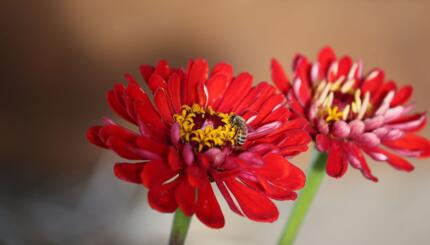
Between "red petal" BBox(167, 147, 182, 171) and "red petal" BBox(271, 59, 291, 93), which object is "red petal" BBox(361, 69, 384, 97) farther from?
"red petal" BBox(167, 147, 182, 171)

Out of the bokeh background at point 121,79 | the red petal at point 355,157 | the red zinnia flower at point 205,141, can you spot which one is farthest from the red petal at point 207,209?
the bokeh background at point 121,79

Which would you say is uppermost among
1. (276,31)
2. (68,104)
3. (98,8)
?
(276,31)

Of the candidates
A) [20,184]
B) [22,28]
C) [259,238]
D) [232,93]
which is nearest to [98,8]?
[22,28]

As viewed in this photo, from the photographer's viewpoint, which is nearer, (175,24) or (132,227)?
(132,227)

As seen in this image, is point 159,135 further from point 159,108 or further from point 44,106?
point 44,106

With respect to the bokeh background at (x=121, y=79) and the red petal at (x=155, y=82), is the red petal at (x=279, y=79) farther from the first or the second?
the bokeh background at (x=121, y=79)

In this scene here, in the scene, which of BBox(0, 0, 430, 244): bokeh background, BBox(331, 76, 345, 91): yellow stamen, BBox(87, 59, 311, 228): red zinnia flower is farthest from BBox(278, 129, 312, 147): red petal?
BBox(0, 0, 430, 244): bokeh background

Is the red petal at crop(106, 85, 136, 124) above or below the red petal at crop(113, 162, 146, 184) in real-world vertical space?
above

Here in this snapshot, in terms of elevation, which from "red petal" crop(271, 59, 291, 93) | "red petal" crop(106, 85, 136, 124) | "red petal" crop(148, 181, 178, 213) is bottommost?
"red petal" crop(148, 181, 178, 213)
